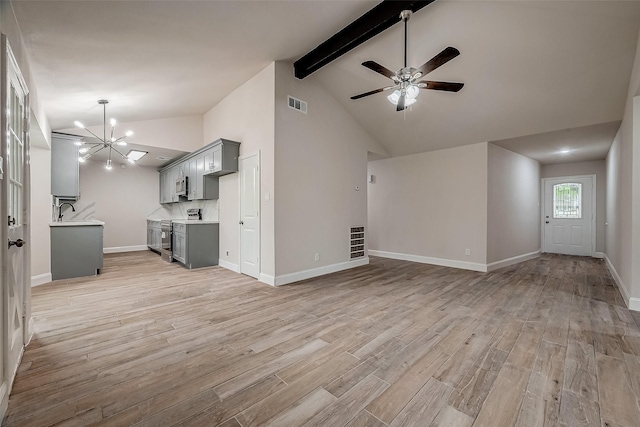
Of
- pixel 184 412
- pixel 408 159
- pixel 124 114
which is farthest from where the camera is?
pixel 408 159

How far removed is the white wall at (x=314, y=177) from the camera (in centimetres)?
428

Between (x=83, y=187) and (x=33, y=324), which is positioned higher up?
(x=83, y=187)

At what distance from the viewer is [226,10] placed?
2.64m

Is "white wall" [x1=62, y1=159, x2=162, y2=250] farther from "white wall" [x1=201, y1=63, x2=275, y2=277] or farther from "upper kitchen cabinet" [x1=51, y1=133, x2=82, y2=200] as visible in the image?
"white wall" [x1=201, y1=63, x2=275, y2=277]

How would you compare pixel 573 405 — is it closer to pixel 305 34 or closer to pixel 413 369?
pixel 413 369

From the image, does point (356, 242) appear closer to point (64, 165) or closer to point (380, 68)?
point (380, 68)

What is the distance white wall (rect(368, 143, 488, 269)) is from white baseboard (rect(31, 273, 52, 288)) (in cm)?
638

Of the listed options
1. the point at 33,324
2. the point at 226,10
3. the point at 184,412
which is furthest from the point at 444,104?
the point at 33,324

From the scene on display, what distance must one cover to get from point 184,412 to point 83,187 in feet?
25.9

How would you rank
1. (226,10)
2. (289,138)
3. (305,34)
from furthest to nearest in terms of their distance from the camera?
(289,138) < (305,34) < (226,10)

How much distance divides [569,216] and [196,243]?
9.71 meters

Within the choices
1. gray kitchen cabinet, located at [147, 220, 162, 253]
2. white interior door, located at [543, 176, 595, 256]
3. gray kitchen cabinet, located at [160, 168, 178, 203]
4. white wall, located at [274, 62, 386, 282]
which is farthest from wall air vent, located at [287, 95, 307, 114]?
white interior door, located at [543, 176, 595, 256]

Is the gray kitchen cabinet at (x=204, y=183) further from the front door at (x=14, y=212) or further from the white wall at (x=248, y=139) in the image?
the front door at (x=14, y=212)

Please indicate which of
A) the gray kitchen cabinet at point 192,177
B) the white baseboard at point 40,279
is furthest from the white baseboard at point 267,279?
the white baseboard at point 40,279
